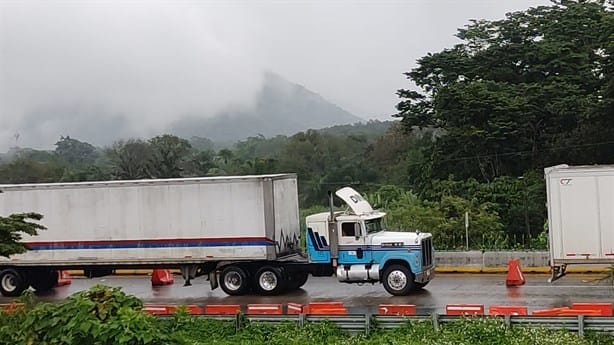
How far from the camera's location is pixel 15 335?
13.3 metres

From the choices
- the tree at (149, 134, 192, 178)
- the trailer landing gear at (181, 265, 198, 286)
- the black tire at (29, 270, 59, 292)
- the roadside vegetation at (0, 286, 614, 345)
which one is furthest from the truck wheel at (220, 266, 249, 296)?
the tree at (149, 134, 192, 178)

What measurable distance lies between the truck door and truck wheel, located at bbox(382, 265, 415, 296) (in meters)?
0.64

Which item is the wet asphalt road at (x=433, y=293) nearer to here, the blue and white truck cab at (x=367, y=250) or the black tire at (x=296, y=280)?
the black tire at (x=296, y=280)

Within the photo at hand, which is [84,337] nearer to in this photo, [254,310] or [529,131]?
[254,310]

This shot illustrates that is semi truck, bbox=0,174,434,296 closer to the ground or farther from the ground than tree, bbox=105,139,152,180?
closer to the ground

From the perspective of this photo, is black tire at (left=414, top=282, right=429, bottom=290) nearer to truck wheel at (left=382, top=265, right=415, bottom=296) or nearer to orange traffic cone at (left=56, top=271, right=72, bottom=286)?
truck wheel at (left=382, top=265, right=415, bottom=296)

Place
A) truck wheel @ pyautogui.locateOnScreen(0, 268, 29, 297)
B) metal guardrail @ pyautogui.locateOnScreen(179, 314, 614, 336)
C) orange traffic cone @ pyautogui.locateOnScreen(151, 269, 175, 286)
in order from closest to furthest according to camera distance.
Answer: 1. metal guardrail @ pyautogui.locateOnScreen(179, 314, 614, 336)
2. truck wheel @ pyautogui.locateOnScreen(0, 268, 29, 297)
3. orange traffic cone @ pyautogui.locateOnScreen(151, 269, 175, 286)

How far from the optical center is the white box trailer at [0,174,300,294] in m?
23.1

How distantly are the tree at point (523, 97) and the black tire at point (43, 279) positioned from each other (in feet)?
70.1

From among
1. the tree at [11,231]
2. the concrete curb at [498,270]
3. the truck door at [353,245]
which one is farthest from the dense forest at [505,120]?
the tree at [11,231]

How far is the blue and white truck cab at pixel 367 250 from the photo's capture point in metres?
22.0

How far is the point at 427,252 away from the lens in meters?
22.5

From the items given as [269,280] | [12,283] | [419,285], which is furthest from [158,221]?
[419,285]

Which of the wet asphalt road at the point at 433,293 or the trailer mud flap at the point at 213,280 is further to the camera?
the trailer mud flap at the point at 213,280
